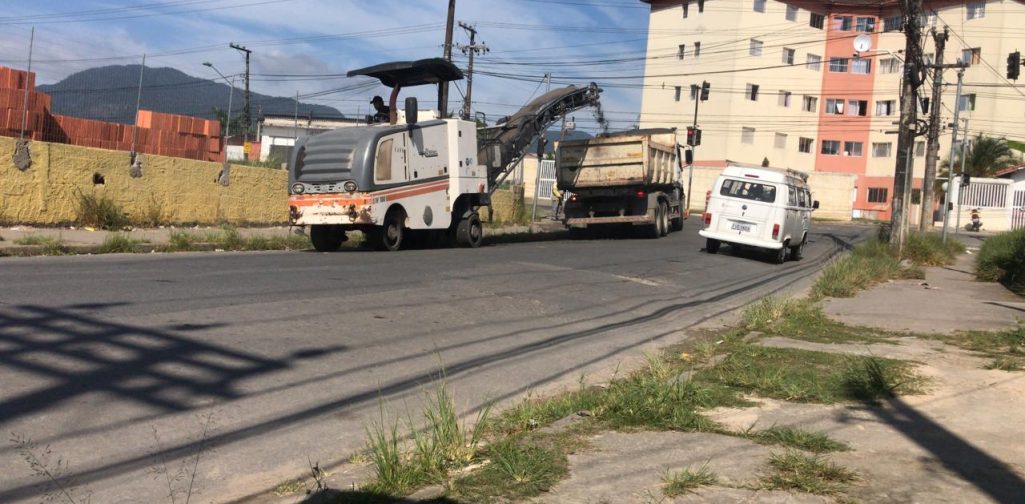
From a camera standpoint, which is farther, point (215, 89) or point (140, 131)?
point (215, 89)

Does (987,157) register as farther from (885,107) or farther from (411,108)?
(411,108)

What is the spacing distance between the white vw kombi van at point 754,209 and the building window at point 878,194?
47.7m

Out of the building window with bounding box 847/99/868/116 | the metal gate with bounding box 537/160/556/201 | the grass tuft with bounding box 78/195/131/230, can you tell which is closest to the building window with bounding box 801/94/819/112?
the building window with bounding box 847/99/868/116

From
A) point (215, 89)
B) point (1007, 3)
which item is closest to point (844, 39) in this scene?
point (1007, 3)

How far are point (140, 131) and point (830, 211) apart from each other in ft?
161

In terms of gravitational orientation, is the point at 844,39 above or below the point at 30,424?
above

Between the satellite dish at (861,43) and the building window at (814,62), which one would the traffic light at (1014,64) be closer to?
the satellite dish at (861,43)

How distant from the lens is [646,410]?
551 cm

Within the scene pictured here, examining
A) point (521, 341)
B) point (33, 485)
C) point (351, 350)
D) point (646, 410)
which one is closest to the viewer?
point (33, 485)

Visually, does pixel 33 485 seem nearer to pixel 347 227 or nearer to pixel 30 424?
pixel 30 424

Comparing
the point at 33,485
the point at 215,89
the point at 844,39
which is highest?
the point at 844,39

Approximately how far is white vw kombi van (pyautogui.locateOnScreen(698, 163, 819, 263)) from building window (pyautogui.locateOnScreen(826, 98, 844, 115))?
49469mm

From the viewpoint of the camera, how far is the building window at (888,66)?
6400 cm

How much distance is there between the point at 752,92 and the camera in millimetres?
63938
